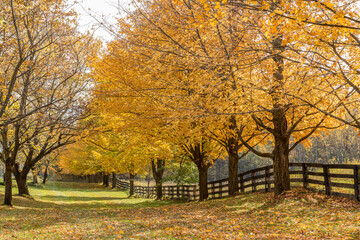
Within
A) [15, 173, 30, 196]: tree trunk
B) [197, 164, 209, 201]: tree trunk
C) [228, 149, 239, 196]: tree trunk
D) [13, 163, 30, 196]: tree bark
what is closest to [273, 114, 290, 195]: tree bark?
[228, 149, 239, 196]: tree trunk

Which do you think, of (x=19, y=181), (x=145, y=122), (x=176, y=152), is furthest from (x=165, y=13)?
(x=19, y=181)

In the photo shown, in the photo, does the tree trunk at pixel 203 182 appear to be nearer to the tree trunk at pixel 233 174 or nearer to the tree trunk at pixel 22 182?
the tree trunk at pixel 233 174

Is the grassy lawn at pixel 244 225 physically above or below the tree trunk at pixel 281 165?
below

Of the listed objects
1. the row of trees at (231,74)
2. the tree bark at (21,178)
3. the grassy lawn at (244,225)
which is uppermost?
the row of trees at (231,74)

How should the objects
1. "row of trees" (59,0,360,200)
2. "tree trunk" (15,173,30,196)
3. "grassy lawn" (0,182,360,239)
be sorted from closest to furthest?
"row of trees" (59,0,360,200)
"grassy lawn" (0,182,360,239)
"tree trunk" (15,173,30,196)

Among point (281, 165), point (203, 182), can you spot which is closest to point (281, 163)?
point (281, 165)

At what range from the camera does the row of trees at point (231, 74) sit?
16.7ft

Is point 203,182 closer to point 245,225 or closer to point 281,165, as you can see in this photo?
point 281,165

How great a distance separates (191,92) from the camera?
9.02 meters

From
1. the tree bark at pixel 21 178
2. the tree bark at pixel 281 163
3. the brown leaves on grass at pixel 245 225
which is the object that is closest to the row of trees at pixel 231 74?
the tree bark at pixel 281 163

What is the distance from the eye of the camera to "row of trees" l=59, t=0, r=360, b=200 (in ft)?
16.7

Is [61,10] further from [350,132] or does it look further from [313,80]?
[350,132]

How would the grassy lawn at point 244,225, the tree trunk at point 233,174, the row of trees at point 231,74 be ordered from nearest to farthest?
1. the row of trees at point 231,74
2. the grassy lawn at point 244,225
3. the tree trunk at point 233,174

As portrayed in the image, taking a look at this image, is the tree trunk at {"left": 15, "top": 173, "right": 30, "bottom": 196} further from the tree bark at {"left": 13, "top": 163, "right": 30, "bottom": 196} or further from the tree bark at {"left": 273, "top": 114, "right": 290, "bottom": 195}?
the tree bark at {"left": 273, "top": 114, "right": 290, "bottom": 195}
